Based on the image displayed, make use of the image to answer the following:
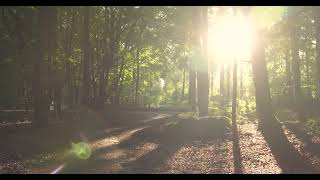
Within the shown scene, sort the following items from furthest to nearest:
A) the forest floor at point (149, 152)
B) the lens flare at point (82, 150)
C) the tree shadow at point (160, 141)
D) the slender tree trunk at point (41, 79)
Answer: the slender tree trunk at point (41, 79)
the lens flare at point (82, 150)
the tree shadow at point (160, 141)
the forest floor at point (149, 152)

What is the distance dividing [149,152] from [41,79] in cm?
851

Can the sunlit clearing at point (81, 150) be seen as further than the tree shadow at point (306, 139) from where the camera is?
Yes

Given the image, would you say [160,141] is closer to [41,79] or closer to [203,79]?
[41,79]

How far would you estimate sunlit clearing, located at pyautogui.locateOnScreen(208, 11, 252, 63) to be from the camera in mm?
23047

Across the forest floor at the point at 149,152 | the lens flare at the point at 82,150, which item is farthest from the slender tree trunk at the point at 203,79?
the lens flare at the point at 82,150

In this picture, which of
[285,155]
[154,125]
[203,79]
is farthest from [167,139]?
[203,79]

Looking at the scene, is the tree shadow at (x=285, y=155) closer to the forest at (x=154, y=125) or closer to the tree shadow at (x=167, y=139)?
the forest at (x=154, y=125)

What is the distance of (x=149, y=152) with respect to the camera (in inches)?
665

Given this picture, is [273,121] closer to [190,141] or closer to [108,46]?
[190,141]

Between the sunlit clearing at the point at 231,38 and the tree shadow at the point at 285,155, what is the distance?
418cm

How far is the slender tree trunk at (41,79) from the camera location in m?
22.9
